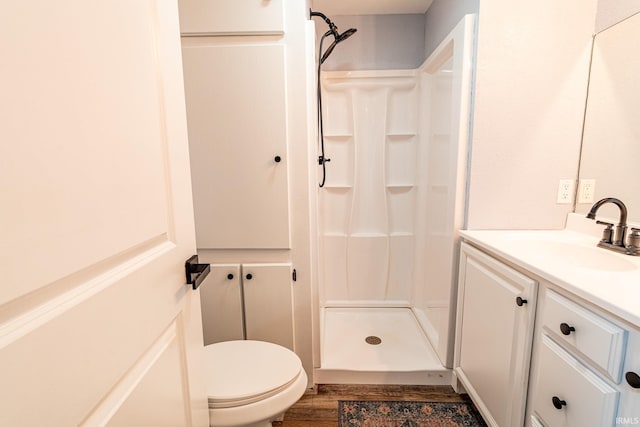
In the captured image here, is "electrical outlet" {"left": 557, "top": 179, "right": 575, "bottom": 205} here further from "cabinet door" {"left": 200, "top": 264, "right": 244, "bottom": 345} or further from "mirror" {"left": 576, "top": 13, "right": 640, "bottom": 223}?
"cabinet door" {"left": 200, "top": 264, "right": 244, "bottom": 345}

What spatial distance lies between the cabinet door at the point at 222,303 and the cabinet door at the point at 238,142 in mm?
144

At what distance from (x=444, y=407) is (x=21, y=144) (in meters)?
1.93

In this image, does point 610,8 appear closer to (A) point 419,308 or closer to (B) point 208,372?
(A) point 419,308

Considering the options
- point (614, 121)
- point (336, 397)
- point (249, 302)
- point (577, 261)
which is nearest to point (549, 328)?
point (577, 261)

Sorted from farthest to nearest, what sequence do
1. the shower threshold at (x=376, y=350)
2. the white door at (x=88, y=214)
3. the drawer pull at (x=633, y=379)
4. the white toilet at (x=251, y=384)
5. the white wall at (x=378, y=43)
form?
the white wall at (x=378, y=43)
the shower threshold at (x=376, y=350)
the white toilet at (x=251, y=384)
the drawer pull at (x=633, y=379)
the white door at (x=88, y=214)

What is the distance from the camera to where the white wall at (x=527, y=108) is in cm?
137

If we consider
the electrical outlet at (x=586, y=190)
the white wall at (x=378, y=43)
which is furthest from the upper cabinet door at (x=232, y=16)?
the electrical outlet at (x=586, y=190)

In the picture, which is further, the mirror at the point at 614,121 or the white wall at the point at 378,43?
the white wall at the point at 378,43

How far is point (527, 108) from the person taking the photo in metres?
1.43

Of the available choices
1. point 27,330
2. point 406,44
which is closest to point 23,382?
point 27,330

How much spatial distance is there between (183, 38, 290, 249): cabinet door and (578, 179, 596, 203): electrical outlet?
1443 mm

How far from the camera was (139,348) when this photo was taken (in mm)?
547

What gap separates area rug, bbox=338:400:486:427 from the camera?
4.81 ft

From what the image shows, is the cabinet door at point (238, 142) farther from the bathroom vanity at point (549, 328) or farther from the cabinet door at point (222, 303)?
the bathroom vanity at point (549, 328)
